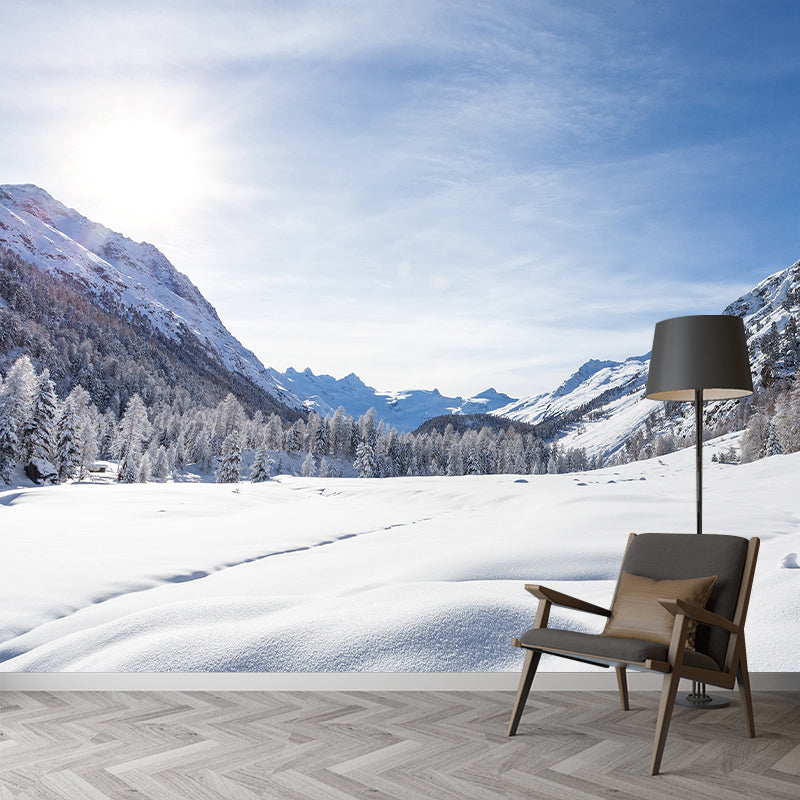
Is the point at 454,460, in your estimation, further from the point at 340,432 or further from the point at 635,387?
the point at 635,387

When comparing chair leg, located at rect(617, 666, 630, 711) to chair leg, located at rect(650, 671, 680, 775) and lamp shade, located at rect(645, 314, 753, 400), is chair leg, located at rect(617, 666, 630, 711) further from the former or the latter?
lamp shade, located at rect(645, 314, 753, 400)

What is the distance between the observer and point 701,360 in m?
4.17

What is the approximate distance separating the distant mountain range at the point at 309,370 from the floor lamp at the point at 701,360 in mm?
859

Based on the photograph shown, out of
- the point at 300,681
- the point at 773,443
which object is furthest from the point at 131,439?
the point at 773,443

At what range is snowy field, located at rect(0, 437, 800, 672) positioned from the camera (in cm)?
458

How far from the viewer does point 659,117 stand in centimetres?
562

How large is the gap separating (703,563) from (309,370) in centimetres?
311

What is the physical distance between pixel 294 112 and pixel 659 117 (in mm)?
2715

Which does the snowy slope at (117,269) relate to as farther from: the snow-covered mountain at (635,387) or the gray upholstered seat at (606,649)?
the gray upholstered seat at (606,649)

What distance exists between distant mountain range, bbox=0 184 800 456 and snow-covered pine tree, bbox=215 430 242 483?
443mm

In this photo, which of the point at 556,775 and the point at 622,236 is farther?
the point at 622,236

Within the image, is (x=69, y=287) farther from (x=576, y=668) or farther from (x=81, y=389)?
(x=576, y=668)

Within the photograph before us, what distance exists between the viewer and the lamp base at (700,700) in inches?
163

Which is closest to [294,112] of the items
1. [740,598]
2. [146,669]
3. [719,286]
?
[719,286]
